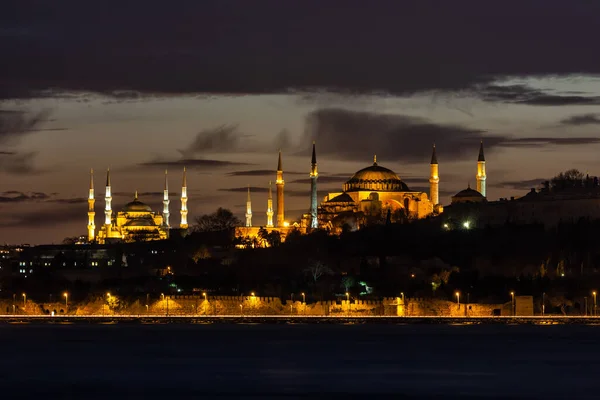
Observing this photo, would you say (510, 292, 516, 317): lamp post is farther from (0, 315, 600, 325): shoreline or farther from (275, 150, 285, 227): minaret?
(275, 150, 285, 227): minaret

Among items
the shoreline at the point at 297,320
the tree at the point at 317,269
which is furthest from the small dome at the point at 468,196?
the shoreline at the point at 297,320

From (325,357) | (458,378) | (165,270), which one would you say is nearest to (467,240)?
(165,270)

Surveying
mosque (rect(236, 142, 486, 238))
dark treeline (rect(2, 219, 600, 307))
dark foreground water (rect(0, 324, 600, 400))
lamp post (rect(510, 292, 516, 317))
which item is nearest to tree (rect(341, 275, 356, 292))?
dark treeline (rect(2, 219, 600, 307))

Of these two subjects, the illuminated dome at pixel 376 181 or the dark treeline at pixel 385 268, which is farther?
the illuminated dome at pixel 376 181

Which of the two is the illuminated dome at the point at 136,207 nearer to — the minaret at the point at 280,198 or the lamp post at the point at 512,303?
the minaret at the point at 280,198

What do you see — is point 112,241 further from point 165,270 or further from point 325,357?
point 325,357

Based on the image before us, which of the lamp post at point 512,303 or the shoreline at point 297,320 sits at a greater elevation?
the lamp post at point 512,303
